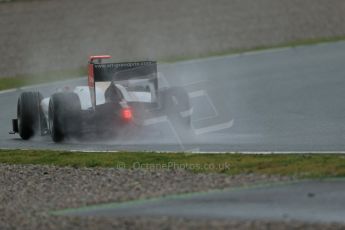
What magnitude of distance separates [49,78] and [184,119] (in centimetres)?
1113

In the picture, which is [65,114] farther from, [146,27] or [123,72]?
[146,27]

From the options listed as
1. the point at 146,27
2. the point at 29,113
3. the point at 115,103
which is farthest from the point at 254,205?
the point at 146,27

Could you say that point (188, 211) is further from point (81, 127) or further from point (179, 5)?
point (179, 5)

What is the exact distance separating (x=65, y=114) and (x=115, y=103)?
0.82 meters

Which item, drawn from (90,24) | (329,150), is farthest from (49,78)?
(329,150)

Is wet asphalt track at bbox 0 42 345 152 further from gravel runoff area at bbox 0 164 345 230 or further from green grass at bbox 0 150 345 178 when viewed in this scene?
gravel runoff area at bbox 0 164 345 230

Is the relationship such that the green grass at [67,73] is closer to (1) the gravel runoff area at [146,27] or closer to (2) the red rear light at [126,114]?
(1) the gravel runoff area at [146,27]

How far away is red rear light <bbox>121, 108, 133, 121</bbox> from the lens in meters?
14.6

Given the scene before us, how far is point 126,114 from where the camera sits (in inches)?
576

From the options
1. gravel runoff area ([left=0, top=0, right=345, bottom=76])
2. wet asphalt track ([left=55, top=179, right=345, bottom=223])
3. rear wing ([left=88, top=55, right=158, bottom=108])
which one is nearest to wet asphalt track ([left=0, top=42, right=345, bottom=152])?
rear wing ([left=88, top=55, right=158, bottom=108])

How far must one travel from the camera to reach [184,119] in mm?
15445

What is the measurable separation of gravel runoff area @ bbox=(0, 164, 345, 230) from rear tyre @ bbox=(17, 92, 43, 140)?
3480 millimetres

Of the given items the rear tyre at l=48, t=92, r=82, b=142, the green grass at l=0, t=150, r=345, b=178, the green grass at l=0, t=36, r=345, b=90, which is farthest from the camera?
the green grass at l=0, t=36, r=345, b=90

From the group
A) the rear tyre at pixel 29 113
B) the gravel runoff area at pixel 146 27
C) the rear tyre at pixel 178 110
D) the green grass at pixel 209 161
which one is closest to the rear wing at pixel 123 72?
the rear tyre at pixel 178 110
